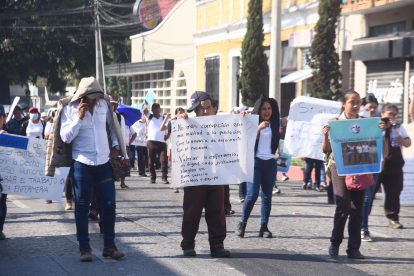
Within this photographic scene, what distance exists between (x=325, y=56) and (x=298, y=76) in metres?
1.97

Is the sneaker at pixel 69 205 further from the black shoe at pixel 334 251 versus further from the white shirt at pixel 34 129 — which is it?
the white shirt at pixel 34 129

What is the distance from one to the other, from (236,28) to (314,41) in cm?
820

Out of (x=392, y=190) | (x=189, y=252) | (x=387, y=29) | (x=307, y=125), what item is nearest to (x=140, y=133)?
(x=307, y=125)

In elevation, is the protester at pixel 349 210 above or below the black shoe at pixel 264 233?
above

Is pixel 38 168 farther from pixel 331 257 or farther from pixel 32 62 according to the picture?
pixel 32 62

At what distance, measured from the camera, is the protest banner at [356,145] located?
330 inches

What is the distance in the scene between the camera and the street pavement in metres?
7.82

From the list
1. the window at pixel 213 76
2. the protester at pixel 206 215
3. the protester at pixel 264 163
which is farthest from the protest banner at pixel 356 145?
the window at pixel 213 76

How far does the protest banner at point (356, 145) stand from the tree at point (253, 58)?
64.6 feet

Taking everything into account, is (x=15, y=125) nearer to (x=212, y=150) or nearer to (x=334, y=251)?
(x=212, y=150)

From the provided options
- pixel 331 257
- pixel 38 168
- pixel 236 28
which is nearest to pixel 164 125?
pixel 38 168

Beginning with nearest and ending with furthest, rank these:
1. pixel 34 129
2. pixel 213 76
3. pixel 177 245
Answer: pixel 177 245, pixel 34 129, pixel 213 76

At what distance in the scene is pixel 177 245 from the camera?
912cm

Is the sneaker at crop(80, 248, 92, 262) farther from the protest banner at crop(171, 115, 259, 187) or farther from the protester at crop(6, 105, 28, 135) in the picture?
the protester at crop(6, 105, 28, 135)
